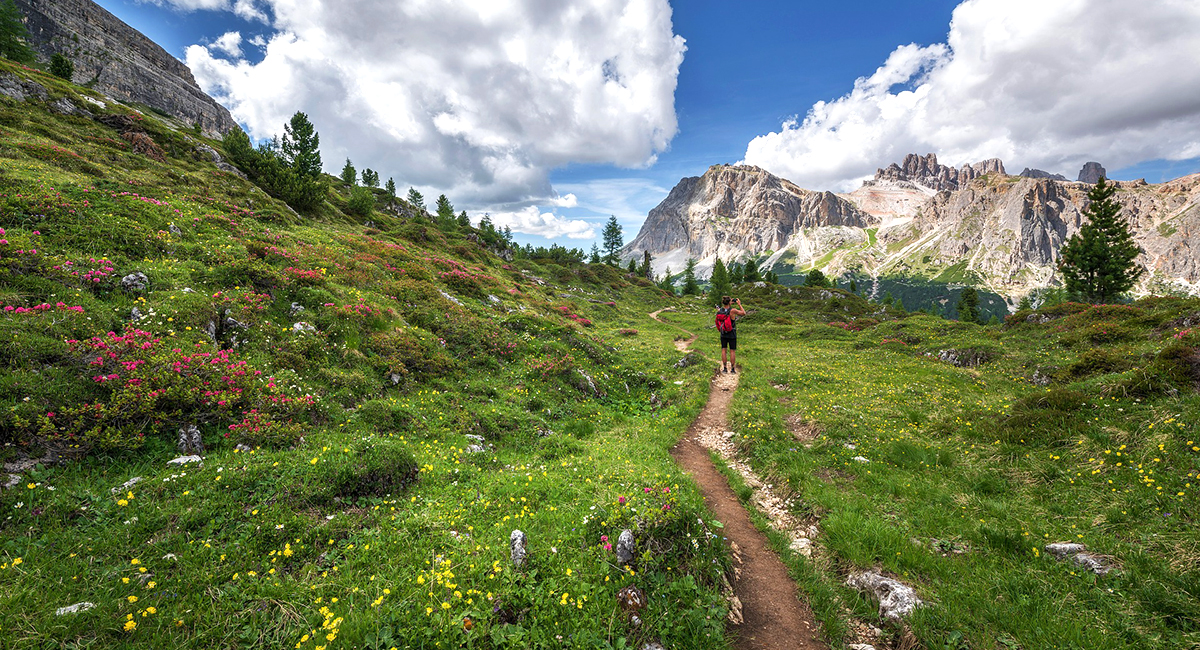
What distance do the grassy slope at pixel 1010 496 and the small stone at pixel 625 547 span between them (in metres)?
3.35

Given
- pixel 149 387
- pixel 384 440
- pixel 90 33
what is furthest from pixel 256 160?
pixel 90 33

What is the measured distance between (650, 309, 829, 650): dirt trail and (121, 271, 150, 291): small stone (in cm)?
1783

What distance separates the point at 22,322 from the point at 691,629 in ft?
50.9

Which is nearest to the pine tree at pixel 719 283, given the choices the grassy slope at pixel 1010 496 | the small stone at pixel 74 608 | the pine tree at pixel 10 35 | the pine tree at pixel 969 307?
the pine tree at pixel 969 307

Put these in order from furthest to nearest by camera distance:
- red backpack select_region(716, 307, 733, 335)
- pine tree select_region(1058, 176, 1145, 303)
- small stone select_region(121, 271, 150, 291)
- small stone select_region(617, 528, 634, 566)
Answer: pine tree select_region(1058, 176, 1145, 303) < red backpack select_region(716, 307, 733, 335) < small stone select_region(121, 271, 150, 291) < small stone select_region(617, 528, 634, 566)

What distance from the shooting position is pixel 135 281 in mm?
12602

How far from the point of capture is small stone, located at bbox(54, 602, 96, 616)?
4.69m

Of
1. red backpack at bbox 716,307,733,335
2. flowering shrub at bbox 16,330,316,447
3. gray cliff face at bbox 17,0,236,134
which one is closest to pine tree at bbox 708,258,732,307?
red backpack at bbox 716,307,733,335

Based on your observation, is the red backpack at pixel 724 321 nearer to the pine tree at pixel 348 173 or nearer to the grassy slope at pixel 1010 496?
the grassy slope at pixel 1010 496

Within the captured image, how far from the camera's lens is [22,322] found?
9.09m

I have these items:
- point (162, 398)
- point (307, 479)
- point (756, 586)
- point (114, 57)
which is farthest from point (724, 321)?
point (114, 57)

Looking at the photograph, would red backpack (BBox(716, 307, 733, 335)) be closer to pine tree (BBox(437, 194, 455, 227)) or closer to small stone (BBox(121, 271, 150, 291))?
small stone (BBox(121, 271, 150, 291))

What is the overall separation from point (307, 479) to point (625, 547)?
21.0 ft

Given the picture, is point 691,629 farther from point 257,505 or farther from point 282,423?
point 282,423
